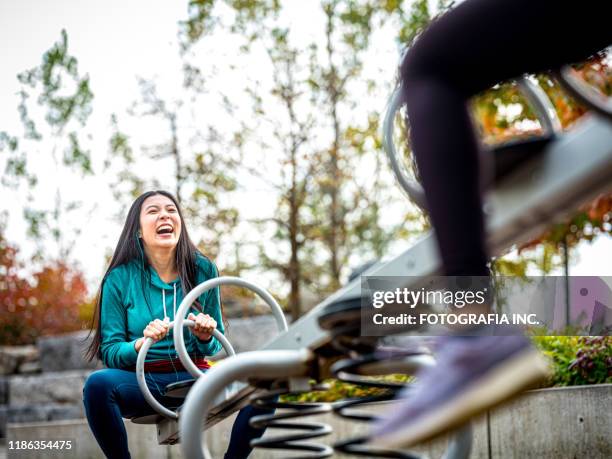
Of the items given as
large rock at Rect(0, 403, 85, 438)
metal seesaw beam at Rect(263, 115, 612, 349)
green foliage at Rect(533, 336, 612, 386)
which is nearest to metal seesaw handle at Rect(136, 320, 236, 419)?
metal seesaw beam at Rect(263, 115, 612, 349)

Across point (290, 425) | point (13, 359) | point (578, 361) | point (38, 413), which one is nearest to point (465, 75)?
point (290, 425)

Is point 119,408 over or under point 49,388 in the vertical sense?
over

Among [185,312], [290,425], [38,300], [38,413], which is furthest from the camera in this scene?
[38,300]

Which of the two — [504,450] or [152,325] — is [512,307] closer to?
[504,450]

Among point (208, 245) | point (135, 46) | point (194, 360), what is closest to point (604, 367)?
point (194, 360)

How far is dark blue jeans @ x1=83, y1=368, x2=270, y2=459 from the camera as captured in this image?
252 cm

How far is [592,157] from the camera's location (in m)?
1.37

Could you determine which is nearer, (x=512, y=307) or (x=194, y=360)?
(x=194, y=360)

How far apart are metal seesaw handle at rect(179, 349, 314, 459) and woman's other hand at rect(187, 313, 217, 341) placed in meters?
0.66

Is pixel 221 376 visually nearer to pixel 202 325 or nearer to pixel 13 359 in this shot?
pixel 202 325

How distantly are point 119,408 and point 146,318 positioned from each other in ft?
1.13

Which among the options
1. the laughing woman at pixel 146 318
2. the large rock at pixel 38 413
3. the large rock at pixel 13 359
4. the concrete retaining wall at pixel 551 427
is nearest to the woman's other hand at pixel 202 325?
the laughing woman at pixel 146 318

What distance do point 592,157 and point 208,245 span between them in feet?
24.4

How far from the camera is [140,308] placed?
9.16 feet
